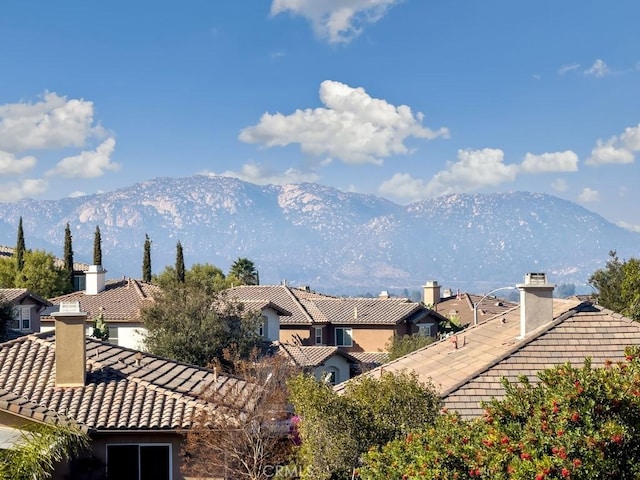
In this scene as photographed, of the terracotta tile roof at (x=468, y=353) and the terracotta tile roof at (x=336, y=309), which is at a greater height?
the terracotta tile roof at (x=336, y=309)

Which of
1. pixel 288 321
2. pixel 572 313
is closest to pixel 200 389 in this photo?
pixel 572 313

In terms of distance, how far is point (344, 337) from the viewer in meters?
61.8

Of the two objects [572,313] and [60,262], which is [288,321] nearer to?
[572,313]

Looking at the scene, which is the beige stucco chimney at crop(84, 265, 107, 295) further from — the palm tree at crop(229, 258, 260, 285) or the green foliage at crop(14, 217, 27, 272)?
the palm tree at crop(229, 258, 260, 285)

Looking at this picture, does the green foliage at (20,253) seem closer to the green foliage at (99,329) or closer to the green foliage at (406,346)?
the green foliage at (99,329)

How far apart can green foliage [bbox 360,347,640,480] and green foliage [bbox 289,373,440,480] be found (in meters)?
2.04

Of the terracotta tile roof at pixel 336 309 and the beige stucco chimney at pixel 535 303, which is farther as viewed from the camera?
the terracotta tile roof at pixel 336 309

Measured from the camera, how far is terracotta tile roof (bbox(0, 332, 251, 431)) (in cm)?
1567

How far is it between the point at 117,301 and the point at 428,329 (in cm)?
2488

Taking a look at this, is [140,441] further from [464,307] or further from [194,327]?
[464,307]

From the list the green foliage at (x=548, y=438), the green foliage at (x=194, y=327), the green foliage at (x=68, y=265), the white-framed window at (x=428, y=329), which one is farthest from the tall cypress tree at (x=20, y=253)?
the green foliage at (x=548, y=438)

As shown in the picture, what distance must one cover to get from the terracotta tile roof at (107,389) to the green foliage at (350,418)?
152 inches

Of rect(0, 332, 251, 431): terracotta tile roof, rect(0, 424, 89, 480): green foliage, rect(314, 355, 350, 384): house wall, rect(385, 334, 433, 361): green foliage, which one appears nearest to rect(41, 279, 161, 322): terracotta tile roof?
rect(314, 355, 350, 384): house wall

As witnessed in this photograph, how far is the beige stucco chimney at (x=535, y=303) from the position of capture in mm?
21156
